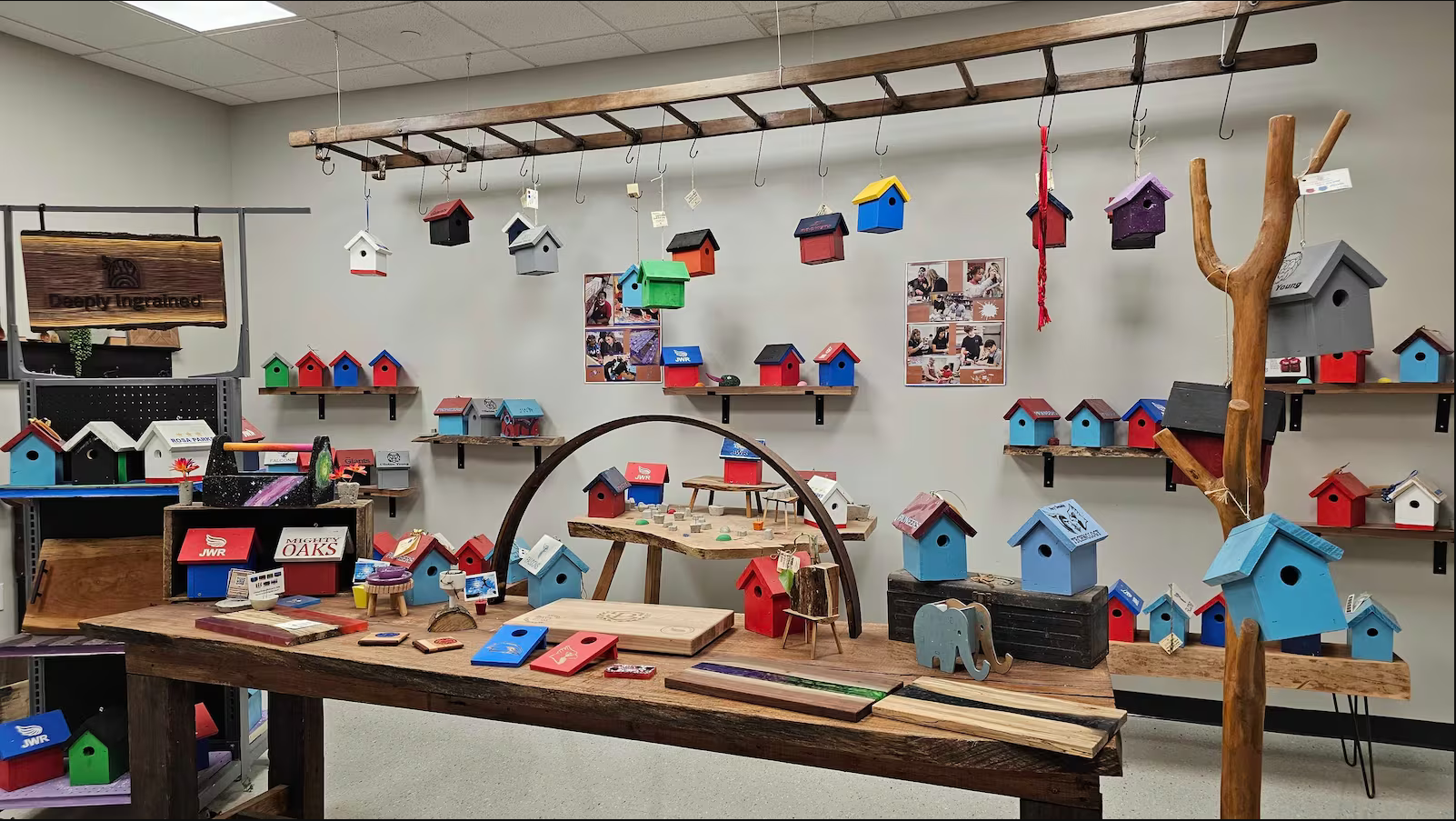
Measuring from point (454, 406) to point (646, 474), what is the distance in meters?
1.27

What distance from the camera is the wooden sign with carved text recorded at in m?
3.16

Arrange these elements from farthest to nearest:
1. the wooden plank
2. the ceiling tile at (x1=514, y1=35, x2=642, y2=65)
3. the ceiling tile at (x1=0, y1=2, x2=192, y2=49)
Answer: the ceiling tile at (x1=514, y1=35, x2=642, y2=65)
the ceiling tile at (x1=0, y1=2, x2=192, y2=49)
the wooden plank

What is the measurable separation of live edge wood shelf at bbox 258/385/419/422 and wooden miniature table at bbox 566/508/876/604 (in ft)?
5.66

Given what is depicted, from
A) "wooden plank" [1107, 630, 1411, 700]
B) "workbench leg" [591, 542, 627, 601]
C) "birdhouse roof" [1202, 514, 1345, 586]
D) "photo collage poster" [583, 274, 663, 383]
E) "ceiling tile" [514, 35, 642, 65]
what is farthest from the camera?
"photo collage poster" [583, 274, 663, 383]

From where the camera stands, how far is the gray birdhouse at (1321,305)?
1854 mm

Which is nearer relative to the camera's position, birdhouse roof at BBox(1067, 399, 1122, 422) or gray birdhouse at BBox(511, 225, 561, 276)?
birdhouse roof at BBox(1067, 399, 1122, 422)

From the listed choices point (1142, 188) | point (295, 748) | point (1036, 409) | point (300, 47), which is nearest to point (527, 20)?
point (300, 47)

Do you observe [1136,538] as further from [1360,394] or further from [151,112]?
[151,112]

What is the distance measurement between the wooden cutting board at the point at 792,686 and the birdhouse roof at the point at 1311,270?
1.14m

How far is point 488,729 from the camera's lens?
3.90 m

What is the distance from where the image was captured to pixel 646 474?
4406 mm

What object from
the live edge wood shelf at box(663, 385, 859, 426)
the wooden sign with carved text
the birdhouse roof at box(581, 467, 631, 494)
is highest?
the wooden sign with carved text

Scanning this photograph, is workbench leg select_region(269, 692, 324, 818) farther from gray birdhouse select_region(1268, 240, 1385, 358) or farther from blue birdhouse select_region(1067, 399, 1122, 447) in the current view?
blue birdhouse select_region(1067, 399, 1122, 447)

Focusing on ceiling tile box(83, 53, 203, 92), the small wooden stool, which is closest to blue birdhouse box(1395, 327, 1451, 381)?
the small wooden stool
